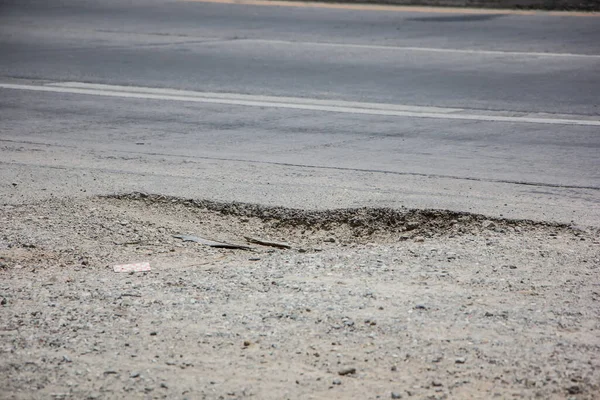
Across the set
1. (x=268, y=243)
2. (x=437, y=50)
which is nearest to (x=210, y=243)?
(x=268, y=243)

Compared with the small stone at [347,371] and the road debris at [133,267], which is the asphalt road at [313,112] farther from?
the small stone at [347,371]

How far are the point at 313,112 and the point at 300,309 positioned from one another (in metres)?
5.75

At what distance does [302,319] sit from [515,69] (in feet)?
29.4

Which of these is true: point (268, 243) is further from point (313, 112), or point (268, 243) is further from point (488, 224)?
point (313, 112)

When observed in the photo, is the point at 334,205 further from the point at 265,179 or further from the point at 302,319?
the point at 302,319

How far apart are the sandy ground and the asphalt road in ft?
2.61

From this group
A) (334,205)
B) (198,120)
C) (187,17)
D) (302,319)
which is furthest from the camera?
(187,17)

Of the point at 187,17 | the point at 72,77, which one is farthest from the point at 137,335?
the point at 187,17

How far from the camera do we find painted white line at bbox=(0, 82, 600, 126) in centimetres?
984

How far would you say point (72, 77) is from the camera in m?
12.4

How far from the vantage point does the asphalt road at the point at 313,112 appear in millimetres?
7398

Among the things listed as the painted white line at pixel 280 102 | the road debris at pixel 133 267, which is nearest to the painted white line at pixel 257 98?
the painted white line at pixel 280 102

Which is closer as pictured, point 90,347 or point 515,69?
point 90,347

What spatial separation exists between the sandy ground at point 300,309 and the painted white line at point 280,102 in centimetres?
363
